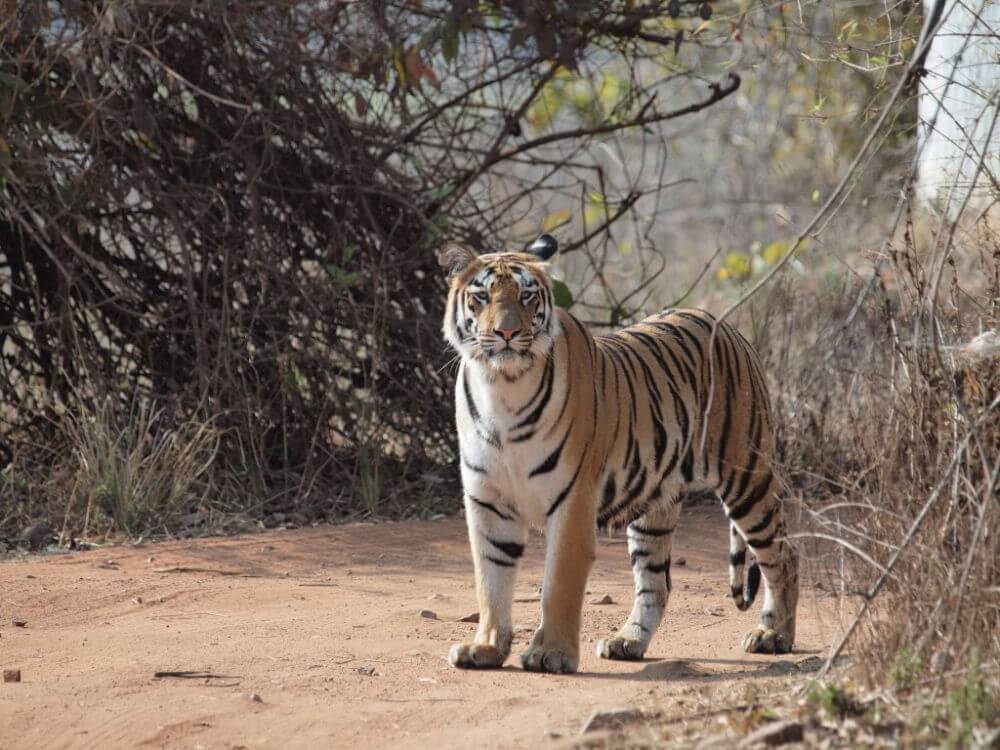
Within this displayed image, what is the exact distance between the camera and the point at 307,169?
26.8 ft

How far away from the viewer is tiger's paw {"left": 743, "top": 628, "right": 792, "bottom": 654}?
511 centimetres

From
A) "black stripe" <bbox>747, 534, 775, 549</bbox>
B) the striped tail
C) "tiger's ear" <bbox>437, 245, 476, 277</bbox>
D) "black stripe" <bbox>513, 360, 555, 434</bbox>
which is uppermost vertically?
"tiger's ear" <bbox>437, 245, 476, 277</bbox>

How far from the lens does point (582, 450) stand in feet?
15.8

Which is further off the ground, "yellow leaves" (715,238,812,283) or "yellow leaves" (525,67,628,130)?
"yellow leaves" (525,67,628,130)

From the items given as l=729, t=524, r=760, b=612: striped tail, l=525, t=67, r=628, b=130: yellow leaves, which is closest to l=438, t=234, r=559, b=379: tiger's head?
l=729, t=524, r=760, b=612: striped tail

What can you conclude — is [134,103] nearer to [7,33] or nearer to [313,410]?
[7,33]

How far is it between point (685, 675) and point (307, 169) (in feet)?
15.1

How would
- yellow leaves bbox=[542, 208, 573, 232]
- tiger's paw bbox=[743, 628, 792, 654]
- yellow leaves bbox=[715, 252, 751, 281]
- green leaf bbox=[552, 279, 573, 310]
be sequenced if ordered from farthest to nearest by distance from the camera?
1. yellow leaves bbox=[715, 252, 751, 281]
2. yellow leaves bbox=[542, 208, 573, 232]
3. green leaf bbox=[552, 279, 573, 310]
4. tiger's paw bbox=[743, 628, 792, 654]

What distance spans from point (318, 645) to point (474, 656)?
68cm

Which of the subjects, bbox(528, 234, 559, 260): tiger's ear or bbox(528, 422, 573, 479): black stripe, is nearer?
bbox(528, 422, 573, 479): black stripe

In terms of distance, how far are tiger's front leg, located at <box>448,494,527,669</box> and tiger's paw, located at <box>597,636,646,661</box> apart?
1.36 ft

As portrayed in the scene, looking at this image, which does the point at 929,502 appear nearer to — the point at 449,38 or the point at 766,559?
the point at 766,559

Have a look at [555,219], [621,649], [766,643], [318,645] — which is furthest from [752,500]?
[555,219]

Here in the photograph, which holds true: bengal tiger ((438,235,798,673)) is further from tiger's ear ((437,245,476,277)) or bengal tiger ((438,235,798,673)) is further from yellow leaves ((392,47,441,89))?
yellow leaves ((392,47,441,89))
